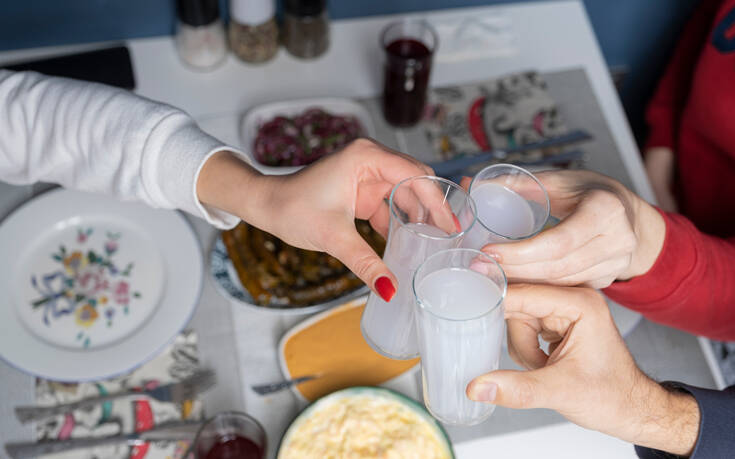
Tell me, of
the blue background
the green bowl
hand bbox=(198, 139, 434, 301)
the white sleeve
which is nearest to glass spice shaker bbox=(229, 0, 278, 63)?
the blue background

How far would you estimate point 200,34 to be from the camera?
134cm

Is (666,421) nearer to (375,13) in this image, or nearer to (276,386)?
(276,386)

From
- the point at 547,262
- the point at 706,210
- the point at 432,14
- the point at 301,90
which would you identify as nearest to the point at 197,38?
the point at 301,90

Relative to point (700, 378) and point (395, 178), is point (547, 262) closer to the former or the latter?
point (395, 178)

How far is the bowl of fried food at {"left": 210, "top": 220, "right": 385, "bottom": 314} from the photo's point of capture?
43.2 inches

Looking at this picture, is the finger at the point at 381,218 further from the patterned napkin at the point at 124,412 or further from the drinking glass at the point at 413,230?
the patterned napkin at the point at 124,412

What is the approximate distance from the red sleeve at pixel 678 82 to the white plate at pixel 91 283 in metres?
1.07

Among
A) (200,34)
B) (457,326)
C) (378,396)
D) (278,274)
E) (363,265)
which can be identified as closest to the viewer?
(457,326)

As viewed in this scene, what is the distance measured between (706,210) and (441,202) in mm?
890

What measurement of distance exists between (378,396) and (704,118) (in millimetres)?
875

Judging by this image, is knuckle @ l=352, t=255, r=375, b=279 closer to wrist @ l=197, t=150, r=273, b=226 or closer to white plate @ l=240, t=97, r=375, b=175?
wrist @ l=197, t=150, r=273, b=226

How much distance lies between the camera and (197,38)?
134cm

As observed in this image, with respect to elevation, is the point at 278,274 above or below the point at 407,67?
below

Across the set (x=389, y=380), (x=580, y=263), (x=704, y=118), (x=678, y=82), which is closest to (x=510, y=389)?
(x=580, y=263)
